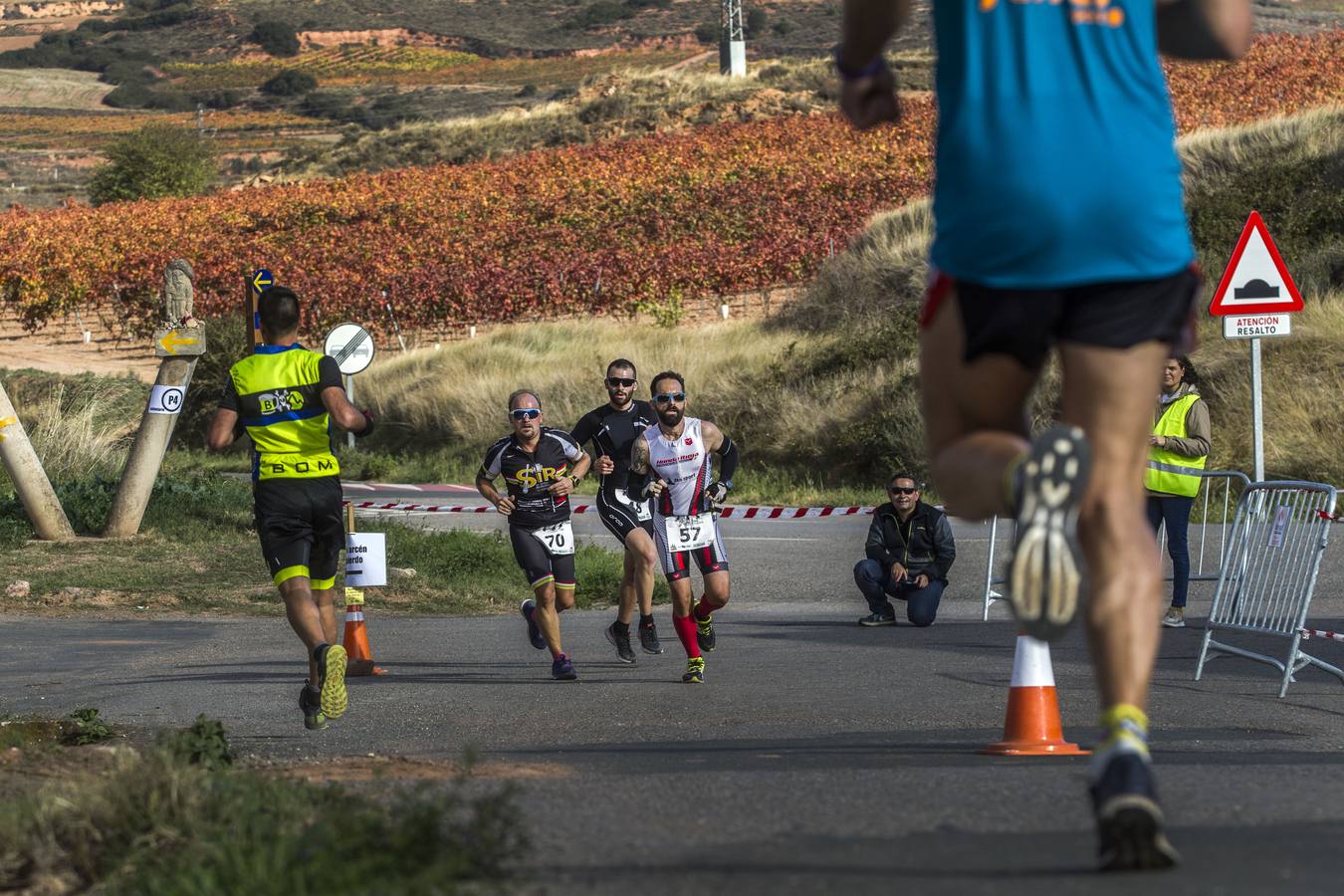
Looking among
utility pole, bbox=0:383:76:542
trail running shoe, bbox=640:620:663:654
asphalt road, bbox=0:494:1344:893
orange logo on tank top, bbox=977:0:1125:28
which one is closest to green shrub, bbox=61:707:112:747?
asphalt road, bbox=0:494:1344:893

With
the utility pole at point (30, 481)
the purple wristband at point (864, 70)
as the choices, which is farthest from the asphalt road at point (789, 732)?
the utility pole at point (30, 481)

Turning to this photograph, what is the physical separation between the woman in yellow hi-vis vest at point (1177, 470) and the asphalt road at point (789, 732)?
2.11 feet

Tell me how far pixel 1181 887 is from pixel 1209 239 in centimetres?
2972

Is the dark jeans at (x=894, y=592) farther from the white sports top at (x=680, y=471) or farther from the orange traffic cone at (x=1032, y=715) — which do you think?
the orange traffic cone at (x=1032, y=715)

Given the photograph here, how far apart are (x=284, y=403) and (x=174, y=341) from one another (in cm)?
1021

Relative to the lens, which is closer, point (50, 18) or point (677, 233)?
point (677, 233)

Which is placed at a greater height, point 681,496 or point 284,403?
point 284,403

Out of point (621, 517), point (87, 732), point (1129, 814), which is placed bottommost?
point (87, 732)

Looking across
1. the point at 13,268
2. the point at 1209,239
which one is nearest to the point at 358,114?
the point at 13,268

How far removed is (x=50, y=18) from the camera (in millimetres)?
156375

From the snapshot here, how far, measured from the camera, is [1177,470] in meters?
14.1

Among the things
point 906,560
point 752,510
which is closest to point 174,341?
point 752,510

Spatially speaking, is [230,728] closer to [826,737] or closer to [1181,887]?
[826,737]

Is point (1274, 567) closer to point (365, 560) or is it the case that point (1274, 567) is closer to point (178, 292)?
point (365, 560)
